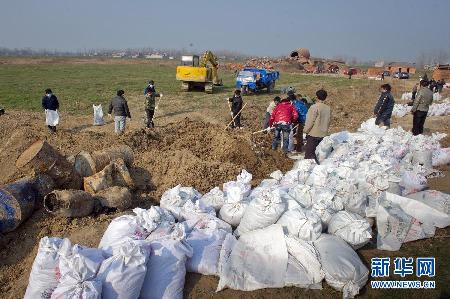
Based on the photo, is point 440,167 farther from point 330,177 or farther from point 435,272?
point 435,272

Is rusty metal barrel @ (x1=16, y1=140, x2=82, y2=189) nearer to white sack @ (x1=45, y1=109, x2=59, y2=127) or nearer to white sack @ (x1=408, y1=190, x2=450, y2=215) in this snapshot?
white sack @ (x1=408, y1=190, x2=450, y2=215)

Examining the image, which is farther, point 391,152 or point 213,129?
point 213,129

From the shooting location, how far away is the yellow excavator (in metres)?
18.9

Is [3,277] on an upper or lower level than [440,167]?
lower

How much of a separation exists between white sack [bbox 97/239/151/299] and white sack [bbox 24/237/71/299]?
1.19ft

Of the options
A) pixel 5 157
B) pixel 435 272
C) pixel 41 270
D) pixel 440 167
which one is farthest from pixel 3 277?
pixel 440 167

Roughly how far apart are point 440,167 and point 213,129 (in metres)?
4.44

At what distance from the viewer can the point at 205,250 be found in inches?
132

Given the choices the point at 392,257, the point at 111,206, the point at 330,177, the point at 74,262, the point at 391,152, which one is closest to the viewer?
the point at 74,262

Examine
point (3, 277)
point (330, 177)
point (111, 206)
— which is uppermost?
point (330, 177)

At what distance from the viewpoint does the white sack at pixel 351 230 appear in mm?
3592

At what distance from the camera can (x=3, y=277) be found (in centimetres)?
347

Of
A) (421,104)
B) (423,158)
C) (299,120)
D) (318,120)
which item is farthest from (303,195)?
(421,104)

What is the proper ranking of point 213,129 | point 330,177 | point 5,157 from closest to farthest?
point 330,177 < point 5,157 < point 213,129
